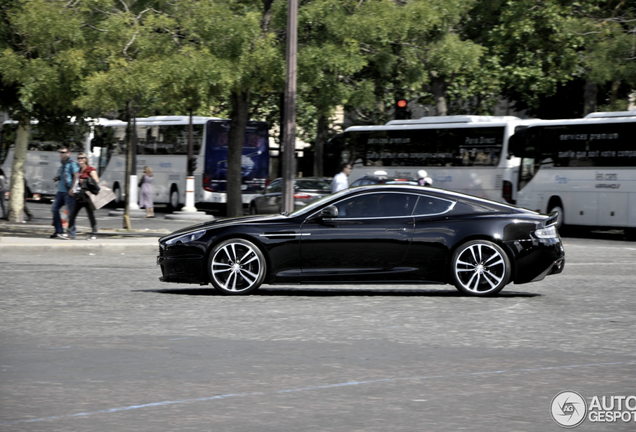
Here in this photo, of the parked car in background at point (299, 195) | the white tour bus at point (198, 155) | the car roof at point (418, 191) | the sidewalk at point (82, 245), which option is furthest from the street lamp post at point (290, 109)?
the white tour bus at point (198, 155)

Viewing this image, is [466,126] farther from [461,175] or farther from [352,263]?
[352,263]

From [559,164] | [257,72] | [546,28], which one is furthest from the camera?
[546,28]

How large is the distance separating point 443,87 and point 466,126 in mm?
5997

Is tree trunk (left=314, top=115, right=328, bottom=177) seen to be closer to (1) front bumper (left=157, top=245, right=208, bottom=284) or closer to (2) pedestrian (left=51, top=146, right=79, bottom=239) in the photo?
(2) pedestrian (left=51, top=146, right=79, bottom=239)

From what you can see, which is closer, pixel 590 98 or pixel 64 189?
pixel 64 189

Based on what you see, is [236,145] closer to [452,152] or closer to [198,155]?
[452,152]

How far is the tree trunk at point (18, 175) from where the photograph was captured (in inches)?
973

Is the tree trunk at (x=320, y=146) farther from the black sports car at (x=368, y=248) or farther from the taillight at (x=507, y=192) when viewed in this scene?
the black sports car at (x=368, y=248)

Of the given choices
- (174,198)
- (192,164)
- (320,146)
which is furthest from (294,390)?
(320,146)

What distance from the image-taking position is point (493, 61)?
36.0 meters

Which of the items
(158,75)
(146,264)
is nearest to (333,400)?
(146,264)

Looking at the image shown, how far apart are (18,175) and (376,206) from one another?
1551 cm

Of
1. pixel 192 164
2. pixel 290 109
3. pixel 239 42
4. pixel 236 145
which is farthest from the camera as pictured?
pixel 192 164

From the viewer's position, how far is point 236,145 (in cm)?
2591
